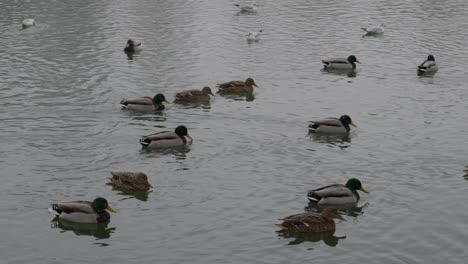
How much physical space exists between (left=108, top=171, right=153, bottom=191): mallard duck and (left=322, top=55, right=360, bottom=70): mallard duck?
49.8 feet

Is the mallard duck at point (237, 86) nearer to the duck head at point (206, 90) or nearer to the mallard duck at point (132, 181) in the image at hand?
the duck head at point (206, 90)

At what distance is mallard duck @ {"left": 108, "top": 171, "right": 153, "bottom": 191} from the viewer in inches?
803

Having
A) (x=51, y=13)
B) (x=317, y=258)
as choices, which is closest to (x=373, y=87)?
(x=317, y=258)

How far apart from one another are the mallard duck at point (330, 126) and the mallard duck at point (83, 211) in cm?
884

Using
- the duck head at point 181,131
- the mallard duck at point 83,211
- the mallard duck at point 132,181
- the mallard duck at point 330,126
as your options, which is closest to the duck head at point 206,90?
the duck head at point 181,131

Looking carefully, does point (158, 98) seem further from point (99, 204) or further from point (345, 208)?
point (345, 208)

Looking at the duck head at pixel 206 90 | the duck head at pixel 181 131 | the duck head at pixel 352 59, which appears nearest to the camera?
the duck head at pixel 181 131

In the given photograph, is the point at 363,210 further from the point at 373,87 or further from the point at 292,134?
the point at 373,87

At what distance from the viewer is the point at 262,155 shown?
923 inches

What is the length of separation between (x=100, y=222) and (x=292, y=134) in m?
8.58

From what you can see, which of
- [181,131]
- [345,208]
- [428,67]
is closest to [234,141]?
[181,131]

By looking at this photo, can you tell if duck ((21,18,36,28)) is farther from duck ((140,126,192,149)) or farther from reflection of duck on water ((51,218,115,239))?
reflection of duck on water ((51,218,115,239))

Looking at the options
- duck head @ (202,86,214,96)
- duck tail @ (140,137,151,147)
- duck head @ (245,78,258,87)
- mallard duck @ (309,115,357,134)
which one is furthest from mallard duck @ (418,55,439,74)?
duck tail @ (140,137,151,147)

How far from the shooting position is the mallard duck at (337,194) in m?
19.7
